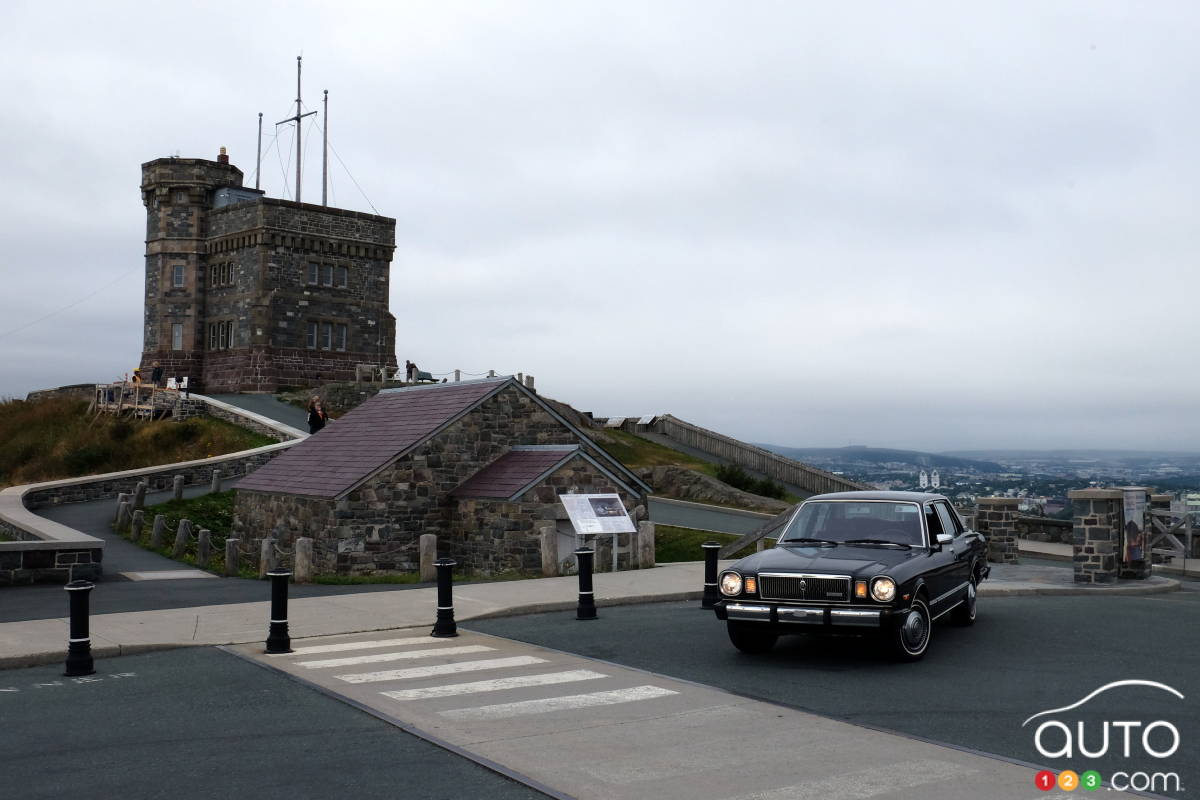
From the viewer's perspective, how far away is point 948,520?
480 inches

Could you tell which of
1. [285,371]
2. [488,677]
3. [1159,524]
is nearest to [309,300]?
[285,371]

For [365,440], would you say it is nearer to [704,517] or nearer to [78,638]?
[78,638]

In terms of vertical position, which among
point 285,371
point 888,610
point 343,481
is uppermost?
point 285,371

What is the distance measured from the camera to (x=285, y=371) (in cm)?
5759

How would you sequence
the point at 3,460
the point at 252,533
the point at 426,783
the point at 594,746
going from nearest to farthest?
the point at 426,783
the point at 594,746
the point at 252,533
the point at 3,460

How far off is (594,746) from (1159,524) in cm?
1707

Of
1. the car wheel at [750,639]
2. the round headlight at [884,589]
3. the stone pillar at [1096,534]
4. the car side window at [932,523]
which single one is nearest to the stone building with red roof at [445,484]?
the stone pillar at [1096,534]

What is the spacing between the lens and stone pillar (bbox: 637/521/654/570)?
19406mm

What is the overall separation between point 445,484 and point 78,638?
11.3 metres

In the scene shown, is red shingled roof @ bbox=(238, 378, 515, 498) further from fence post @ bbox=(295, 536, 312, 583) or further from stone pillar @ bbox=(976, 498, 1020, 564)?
stone pillar @ bbox=(976, 498, 1020, 564)

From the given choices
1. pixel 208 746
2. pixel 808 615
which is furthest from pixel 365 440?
pixel 208 746

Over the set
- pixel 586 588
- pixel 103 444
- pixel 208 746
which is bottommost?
pixel 208 746

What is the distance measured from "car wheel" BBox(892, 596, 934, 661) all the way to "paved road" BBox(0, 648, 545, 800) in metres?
4.82

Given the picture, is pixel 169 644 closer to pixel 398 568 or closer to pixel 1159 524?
pixel 398 568
